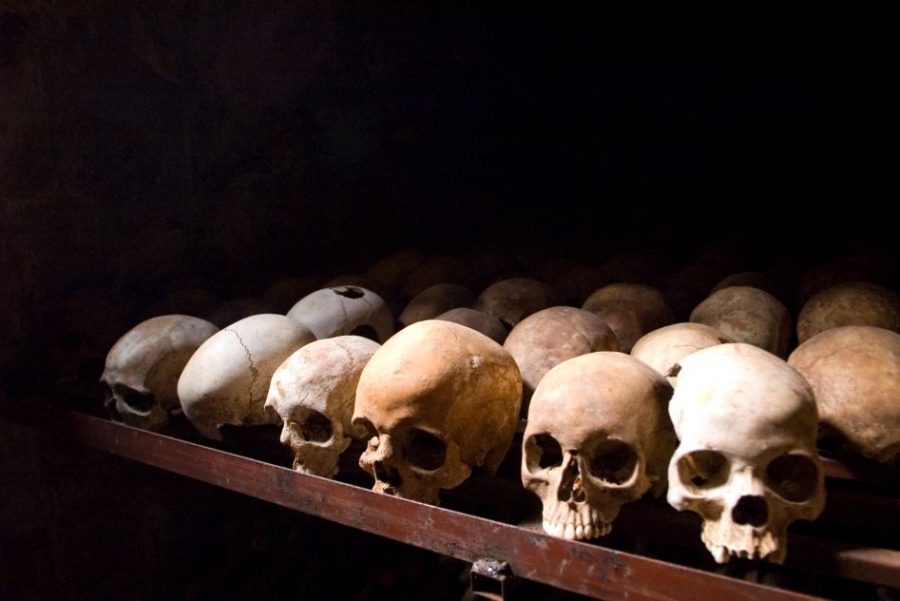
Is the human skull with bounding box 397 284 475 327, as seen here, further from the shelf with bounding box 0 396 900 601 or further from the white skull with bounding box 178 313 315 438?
the shelf with bounding box 0 396 900 601

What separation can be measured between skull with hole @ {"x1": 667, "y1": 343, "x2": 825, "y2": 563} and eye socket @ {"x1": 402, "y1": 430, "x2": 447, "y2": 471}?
49 cm

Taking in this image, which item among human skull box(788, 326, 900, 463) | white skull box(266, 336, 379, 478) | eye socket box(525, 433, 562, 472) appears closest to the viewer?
human skull box(788, 326, 900, 463)

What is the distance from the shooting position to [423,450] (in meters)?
1.63

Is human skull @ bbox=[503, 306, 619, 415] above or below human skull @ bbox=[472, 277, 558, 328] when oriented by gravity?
above

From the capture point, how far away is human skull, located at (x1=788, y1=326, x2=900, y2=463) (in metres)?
1.36

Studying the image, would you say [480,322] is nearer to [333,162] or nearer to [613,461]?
[613,461]

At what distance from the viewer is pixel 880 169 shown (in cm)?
305

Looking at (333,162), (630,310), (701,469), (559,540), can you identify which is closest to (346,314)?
(630,310)

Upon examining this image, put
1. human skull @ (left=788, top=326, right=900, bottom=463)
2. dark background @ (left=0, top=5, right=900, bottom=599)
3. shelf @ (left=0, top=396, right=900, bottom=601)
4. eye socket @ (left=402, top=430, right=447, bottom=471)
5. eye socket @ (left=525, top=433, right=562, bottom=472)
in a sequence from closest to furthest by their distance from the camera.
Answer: shelf @ (left=0, top=396, right=900, bottom=601), human skull @ (left=788, top=326, right=900, bottom=463), eye socket @ (left=525, top=433, right=562, bottom=472), eye socket @ (left=402, top=430, right=447, bottom=471), dark background @ (left=0, top=5, right=900, bottom=599)

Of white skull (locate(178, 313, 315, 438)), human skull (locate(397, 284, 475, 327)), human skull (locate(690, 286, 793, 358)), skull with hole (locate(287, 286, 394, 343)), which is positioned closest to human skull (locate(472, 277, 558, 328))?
human skull (locate(397, 284, 475, 327))

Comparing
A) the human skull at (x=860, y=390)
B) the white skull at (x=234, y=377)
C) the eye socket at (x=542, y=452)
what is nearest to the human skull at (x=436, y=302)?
the white skull at (x=234, y=377)

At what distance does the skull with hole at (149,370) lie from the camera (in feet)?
7.04

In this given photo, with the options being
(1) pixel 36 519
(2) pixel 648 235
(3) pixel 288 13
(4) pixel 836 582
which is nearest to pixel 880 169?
(2) pixel 648 235

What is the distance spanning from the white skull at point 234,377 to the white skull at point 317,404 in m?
0.13
